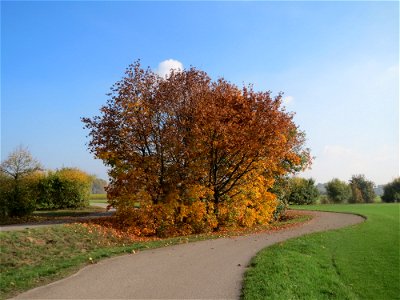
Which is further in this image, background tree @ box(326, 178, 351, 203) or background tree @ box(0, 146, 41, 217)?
background tree @ box(326, 178, 351, 203)

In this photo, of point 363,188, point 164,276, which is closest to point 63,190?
point 164,276

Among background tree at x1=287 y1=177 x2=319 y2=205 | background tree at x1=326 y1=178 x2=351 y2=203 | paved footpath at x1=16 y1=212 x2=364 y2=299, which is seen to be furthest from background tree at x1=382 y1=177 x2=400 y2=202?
paved footpath at x1=16 y1=212 x2=364 y2=299

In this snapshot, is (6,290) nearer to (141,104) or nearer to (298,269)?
(298,269)

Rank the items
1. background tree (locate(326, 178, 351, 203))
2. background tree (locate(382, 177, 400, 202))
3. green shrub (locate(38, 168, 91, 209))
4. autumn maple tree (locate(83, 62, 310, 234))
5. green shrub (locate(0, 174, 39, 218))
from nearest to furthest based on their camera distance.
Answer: autumn maple tree (locate(83, 62, 310, 234)) < green shrub (locate(0, 174, 39, 218)) < green shrub (locate(38, 168, 91, 209)) < background tree (locate(326, 178, 351, 203)) < background tree (locate(382, 177, 400, 202))

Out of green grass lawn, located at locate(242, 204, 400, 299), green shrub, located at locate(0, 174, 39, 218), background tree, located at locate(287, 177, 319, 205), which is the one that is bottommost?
green grass lawn, located at locate(242, 204, 400, 299)

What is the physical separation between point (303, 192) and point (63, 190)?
26.4 m

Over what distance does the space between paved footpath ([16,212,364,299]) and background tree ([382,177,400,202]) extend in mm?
46187

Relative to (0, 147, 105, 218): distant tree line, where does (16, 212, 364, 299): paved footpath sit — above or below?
below

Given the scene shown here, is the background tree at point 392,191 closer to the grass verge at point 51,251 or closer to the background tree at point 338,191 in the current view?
the background tree at point 338,191

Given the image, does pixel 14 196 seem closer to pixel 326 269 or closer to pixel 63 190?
pixel 63 190

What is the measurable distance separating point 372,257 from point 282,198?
46.6 feet

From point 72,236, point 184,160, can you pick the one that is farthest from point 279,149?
point 72,236

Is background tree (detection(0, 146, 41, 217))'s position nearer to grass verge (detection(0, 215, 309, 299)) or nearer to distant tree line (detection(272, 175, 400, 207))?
grass verge (detection(0, 215, 309, 299))

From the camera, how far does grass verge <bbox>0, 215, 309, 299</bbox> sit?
816 cm
